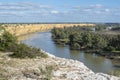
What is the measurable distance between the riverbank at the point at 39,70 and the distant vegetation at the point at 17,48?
41 centimetres

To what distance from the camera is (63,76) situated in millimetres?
10172

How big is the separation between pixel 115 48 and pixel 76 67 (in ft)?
179

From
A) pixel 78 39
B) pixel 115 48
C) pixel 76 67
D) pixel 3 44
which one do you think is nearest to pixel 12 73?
pixel 76 67

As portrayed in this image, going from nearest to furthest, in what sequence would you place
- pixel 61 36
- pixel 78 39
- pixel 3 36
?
1. pixel 3 36
2. pixel 78 39
3. pixel 61 36

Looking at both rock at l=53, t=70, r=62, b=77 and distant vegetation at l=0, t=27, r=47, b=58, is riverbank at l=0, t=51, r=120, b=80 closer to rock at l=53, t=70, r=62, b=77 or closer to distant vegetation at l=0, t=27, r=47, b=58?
rock at l=53, t=70, r=62, b=77

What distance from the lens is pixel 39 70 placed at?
34.9 ft

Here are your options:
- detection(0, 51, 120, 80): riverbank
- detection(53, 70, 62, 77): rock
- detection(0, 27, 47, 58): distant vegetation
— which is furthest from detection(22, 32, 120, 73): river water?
detection(53, 70, 62, 77): rock

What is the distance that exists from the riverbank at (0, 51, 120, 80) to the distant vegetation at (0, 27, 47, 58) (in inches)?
16.1

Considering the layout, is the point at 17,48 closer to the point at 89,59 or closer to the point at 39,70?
the point at 39,70

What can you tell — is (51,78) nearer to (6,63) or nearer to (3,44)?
(6,63)

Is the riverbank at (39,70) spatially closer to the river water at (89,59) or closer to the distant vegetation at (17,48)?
the distant vegetation at (17,48)

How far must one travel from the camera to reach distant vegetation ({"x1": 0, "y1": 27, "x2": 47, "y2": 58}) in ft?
A: 42.9

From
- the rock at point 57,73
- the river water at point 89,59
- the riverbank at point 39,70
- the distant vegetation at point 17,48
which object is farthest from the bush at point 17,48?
the river water at point 89,59

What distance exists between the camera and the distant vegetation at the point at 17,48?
13078mm
